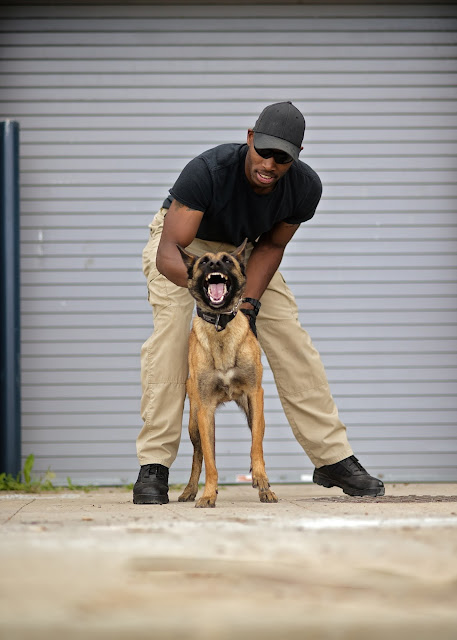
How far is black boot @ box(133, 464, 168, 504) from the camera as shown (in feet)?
13.5

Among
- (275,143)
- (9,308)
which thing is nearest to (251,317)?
(275,143)

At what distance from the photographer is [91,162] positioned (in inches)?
264

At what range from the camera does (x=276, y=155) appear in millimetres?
3914

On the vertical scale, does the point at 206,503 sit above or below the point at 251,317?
below

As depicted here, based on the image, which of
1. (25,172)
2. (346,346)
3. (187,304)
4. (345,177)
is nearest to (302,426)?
(187,304)

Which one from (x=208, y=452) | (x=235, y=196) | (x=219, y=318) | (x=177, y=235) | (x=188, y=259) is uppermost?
(x=235, y=196)

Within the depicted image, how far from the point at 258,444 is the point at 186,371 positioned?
20.7 inches

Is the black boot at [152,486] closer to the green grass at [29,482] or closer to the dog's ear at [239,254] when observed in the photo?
the dog's ear at [239,254]

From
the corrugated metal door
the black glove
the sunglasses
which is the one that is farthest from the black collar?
the corrugated metal door

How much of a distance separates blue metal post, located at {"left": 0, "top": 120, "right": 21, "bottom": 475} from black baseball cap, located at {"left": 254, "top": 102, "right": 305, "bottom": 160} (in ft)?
9.61

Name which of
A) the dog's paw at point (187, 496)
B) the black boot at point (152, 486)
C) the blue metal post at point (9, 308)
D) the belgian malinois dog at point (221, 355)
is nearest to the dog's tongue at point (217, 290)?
the belgian malinois dog at point (221, 355)

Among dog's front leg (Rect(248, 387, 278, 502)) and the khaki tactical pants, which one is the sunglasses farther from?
dog's front leg (Rect(248, 387, 278, 502))

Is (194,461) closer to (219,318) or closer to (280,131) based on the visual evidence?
(219,318)

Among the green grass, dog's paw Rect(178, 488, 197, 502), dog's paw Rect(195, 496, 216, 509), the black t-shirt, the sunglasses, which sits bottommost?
the green grass
